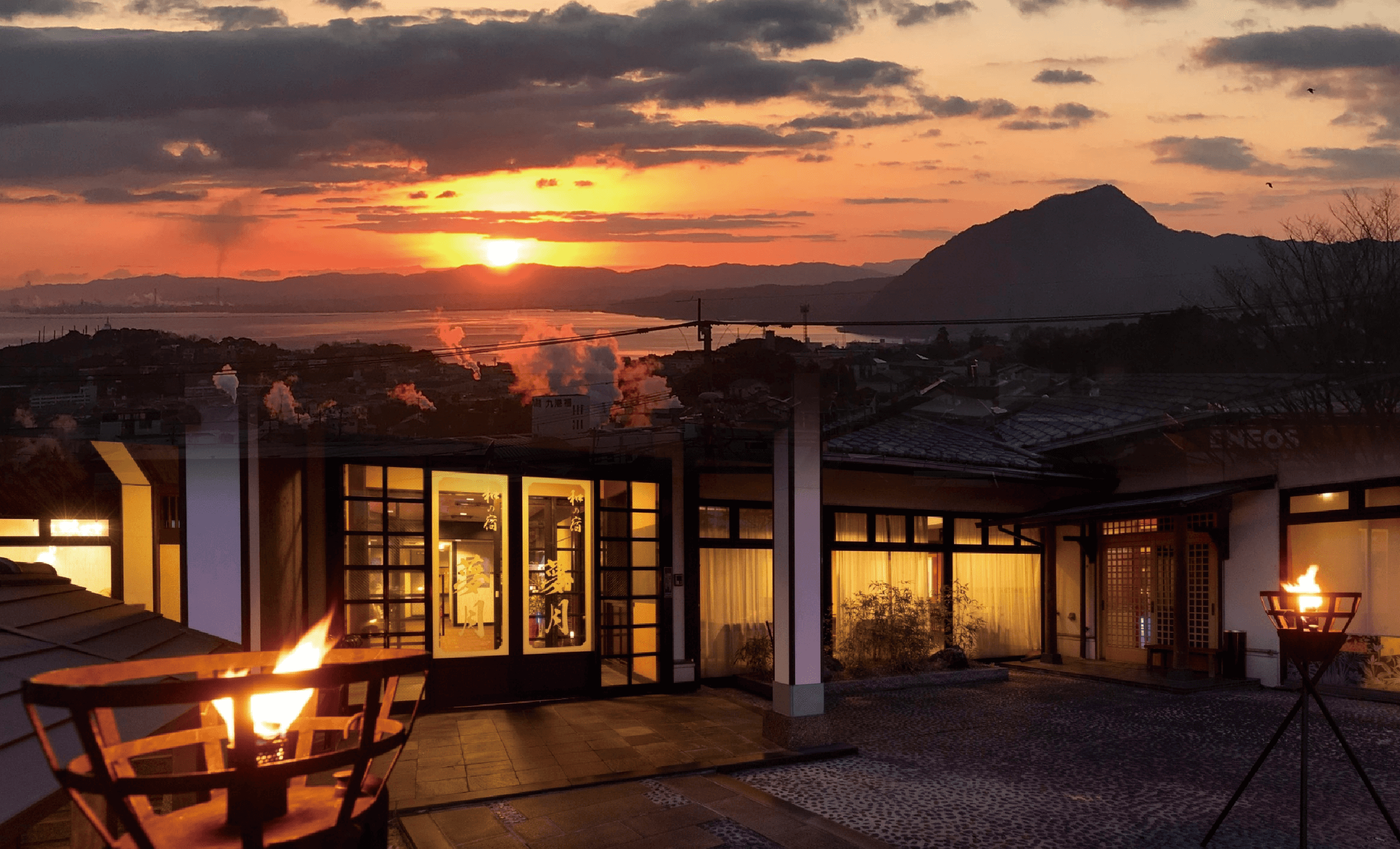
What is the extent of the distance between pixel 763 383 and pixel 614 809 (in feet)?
38.9

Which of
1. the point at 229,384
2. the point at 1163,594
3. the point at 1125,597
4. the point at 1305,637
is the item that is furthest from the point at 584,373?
the point at 1305,637

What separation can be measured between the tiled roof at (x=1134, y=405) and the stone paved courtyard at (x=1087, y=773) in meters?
4.52

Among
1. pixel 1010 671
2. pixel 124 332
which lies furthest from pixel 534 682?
pixel 124 332

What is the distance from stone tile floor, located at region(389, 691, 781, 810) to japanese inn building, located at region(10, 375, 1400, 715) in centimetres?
69

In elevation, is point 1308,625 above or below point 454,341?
below

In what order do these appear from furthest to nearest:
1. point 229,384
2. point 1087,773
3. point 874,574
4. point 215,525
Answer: point 874,574 → point 1087,773 → point 229,384 → point 215,525

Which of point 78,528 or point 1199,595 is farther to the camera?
point 1199,595

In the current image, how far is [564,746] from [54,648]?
5.97 meters

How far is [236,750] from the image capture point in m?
1.34

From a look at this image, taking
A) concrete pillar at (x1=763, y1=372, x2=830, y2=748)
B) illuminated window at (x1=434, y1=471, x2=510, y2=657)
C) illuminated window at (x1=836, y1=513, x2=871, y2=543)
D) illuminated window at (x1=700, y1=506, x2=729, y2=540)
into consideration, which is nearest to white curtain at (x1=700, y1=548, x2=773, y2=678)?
illuminated window at (x1=700, y1=506, x2=729, y2=540)

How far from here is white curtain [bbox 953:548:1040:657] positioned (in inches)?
578

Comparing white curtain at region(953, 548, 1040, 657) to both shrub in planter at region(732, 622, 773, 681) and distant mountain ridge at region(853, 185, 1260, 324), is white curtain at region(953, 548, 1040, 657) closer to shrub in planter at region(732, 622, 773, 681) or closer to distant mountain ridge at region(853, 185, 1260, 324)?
shrub in planter at region(732, 622, 773, 681)

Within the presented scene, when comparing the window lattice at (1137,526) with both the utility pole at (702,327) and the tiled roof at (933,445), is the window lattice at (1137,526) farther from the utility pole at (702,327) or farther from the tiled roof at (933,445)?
the utility pole at (702,327)

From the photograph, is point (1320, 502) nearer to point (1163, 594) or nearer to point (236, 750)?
point (1163, 594)
